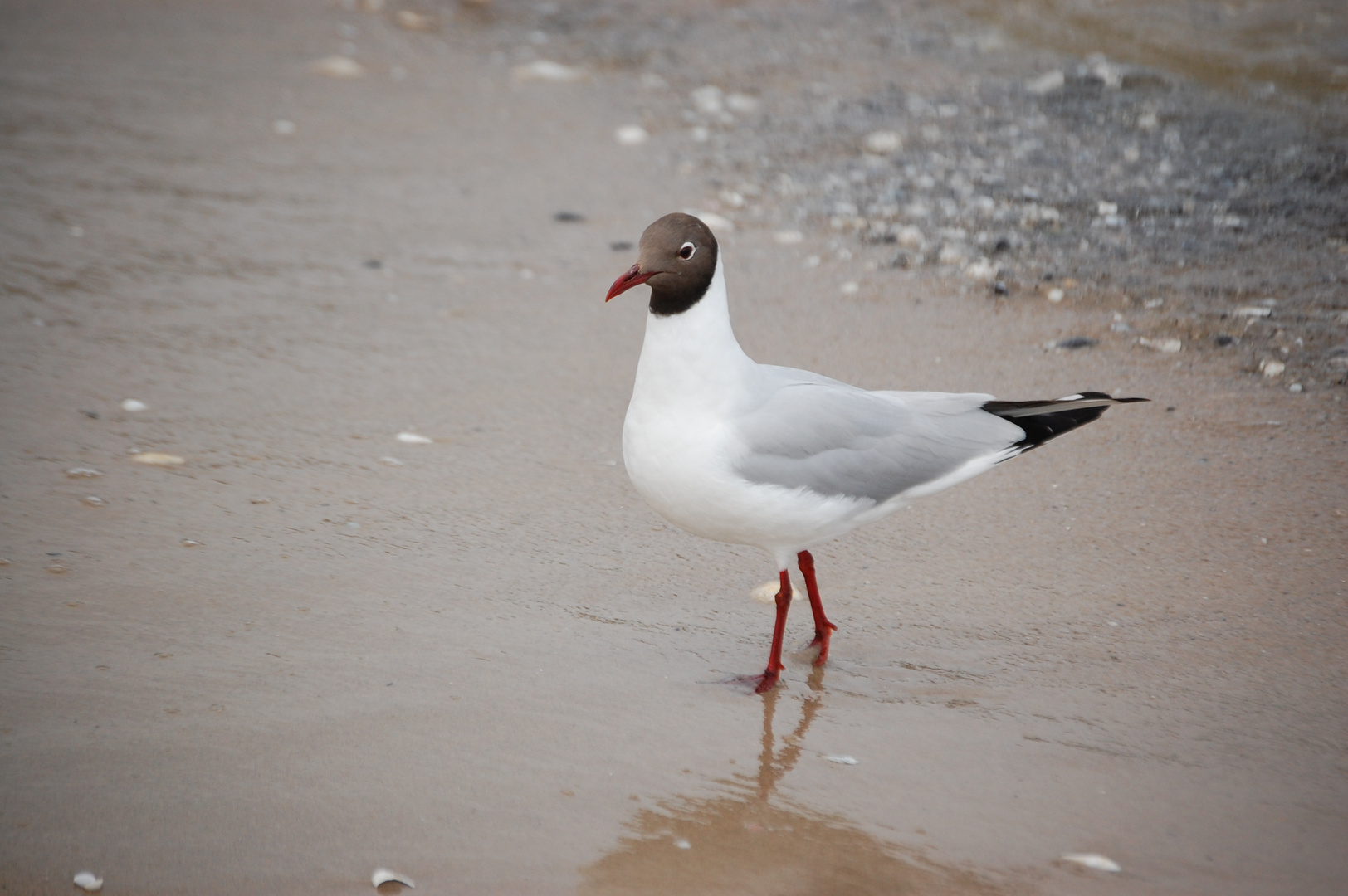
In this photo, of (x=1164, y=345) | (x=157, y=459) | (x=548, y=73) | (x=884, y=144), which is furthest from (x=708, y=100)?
(x=157, y=459)

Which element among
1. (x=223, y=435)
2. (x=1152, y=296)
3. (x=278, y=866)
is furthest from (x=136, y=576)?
(x=1152, y=296)

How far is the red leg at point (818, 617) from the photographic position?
3.69 m

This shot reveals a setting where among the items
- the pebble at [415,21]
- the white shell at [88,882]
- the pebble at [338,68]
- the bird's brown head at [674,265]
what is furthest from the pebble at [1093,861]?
the pebble at [415,21]

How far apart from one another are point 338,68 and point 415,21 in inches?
56.1

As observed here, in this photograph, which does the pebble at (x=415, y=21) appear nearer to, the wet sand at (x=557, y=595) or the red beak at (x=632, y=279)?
the wet sand at (x=557, y=595)

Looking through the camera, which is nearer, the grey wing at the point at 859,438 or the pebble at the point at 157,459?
the grey wing at the point at 859,438

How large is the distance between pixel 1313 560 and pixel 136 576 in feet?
12.3

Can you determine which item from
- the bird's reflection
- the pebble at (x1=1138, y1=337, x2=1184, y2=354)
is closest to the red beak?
the bird's reflection

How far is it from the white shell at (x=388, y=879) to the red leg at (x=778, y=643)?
47.1 inches

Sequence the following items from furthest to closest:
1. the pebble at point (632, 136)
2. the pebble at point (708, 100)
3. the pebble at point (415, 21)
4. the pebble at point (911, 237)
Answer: the pebble at point (415, 21), the pebble at point (708, 100), the pebble at point (632, 136), the pebble at point (911, 237)

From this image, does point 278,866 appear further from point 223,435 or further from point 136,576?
point 223,435

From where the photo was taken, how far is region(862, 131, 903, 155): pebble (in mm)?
7883

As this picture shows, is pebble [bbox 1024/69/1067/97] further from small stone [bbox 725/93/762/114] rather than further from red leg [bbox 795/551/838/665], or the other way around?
red leg [bbox 795/551/838/665]

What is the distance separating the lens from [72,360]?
5141 millimetres
